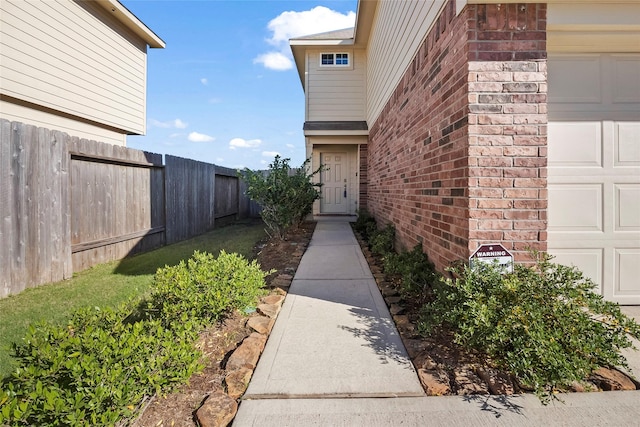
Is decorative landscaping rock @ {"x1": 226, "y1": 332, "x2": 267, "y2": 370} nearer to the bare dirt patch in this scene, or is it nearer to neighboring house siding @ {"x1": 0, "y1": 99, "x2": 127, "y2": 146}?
the bare dirt patch

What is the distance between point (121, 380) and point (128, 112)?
939 cm

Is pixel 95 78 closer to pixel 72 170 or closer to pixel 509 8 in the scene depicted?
pixel 72 170

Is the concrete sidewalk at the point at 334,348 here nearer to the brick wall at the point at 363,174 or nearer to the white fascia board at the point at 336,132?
the brick wall at the point at 363,174

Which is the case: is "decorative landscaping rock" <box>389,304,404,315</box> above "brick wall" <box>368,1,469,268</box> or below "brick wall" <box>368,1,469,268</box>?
below

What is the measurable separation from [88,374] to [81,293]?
9.71 ft

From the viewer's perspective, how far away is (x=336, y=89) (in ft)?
32.2

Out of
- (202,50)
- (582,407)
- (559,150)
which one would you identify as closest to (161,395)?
(582,407)

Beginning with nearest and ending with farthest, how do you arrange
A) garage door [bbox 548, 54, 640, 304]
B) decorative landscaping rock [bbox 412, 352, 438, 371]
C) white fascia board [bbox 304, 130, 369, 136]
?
1. decorative landscaping rock [bbox 412, 352, 438, 371]
2. garage door [bbox 548, 54, 640, 304]
3. white fascia board [bbox 304, 130, 369, 136]

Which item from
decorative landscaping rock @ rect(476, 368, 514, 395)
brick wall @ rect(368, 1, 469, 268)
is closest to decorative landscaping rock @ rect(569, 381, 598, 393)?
decorative landscaping rock @ rect(476, 368, 514, 395)

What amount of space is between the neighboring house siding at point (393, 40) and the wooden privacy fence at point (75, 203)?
4.86 meters

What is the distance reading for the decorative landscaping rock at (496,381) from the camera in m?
1.92

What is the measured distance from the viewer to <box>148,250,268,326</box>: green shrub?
97.3 inches

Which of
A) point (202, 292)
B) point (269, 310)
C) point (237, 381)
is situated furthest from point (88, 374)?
point (269, 310)

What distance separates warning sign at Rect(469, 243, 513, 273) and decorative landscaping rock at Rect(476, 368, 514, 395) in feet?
2.46
